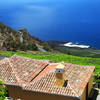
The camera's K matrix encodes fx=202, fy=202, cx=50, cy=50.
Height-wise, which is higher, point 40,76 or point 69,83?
point 40,76

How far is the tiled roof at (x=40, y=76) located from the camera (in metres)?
14.2

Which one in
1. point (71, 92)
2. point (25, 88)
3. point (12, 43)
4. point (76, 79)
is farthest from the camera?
point (12, 43)

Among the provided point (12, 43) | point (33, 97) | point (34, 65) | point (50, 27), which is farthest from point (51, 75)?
point (50, 27)

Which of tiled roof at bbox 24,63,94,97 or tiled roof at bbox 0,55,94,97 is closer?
tiled roof at bbox 24,63,94,97

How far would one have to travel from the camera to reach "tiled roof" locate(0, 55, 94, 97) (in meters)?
14.2

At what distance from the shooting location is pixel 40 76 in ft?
52.0

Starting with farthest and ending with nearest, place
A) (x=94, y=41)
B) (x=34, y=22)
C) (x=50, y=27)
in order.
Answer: (x=34, y=22) < (x=50, y=27) < (x=94, y=41)

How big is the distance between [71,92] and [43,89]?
2.05 meters

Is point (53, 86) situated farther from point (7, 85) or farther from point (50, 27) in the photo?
point (50, 27)

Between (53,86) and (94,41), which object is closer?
(53,86)

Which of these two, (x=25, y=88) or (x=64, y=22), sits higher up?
(x=64, y=22)

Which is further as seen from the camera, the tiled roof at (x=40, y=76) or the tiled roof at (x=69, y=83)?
the tiled roof at (x=40, y=76)

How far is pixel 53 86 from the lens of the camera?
47.5 ft

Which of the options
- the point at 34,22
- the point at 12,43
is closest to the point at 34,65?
the point at 12,43
